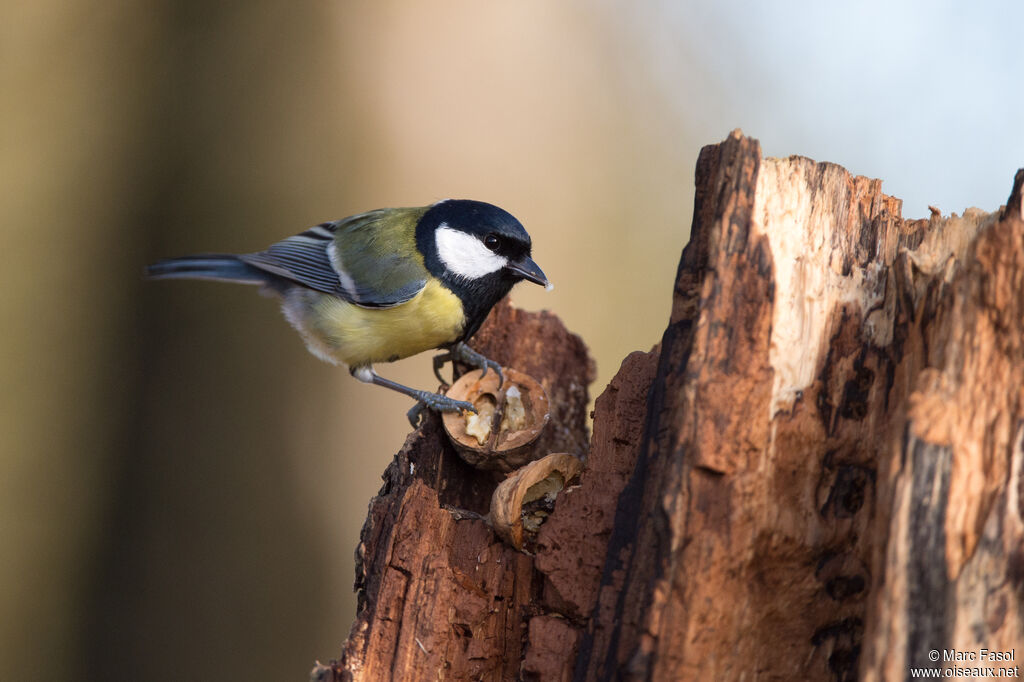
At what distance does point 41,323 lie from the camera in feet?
9.84

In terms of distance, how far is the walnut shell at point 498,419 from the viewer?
6.04ft

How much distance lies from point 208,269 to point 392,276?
2.17 feet

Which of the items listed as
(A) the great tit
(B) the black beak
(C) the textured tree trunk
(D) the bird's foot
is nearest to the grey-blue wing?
(A) the great tit

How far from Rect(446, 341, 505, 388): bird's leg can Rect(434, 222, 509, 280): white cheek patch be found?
0.70ft

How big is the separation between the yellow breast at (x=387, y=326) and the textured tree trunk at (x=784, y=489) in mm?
964

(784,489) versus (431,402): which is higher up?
(431,402)

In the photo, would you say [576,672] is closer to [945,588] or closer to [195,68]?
[945,588]

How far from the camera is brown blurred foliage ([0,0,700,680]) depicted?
298 cm

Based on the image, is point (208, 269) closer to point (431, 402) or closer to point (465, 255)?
point (465, 255)

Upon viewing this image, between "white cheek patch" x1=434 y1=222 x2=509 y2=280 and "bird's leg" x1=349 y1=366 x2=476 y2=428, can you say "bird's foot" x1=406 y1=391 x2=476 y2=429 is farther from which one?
"white cheek patch" x1=434 y1=222 x2=509 y2=280

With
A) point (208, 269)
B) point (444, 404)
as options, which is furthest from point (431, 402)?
point (208, 269)

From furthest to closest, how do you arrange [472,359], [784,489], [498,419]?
[472,359], [498,419], [784,489]

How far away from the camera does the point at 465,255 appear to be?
2.39 meters

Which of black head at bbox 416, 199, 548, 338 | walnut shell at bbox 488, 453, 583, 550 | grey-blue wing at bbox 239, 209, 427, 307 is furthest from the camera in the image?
grey-blue wing at bbox 239, 209, 427, 307
